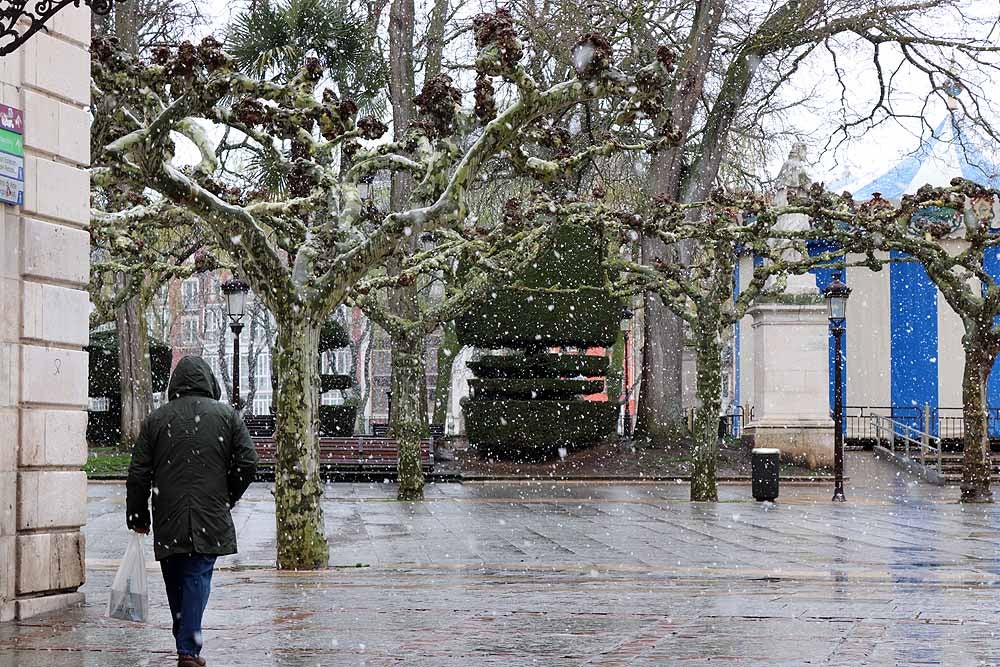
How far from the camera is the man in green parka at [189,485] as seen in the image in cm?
712

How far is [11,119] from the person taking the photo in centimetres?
953

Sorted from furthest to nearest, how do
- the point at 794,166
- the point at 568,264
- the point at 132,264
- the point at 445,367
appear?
the point at 445,367 → the point at 794,166 → the point at 568,264 → the point at 132,264

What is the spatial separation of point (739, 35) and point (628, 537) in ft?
62.6

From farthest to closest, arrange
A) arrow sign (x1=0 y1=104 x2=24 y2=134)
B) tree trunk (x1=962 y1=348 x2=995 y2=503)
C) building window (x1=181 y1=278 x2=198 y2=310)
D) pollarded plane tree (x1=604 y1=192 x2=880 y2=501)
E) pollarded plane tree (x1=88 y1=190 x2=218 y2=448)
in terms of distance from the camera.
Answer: building window (x1=181 y1=278 x2=198 y2=310) → tree trunk (x1=962 y1=348 x2=995 y2=503) → pollarded plane tree (x1=604 y1=192 x2=880 y2=501) → pollarded plane tree (x1=88 y1=190 x2=218 y2=448) → arrow sign (x1=0 y1=104 x2=24 y2=134)

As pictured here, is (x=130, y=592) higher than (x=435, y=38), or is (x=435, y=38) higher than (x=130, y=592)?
(x=435, y=38)

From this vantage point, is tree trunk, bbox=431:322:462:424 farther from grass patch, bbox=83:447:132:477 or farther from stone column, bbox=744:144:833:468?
stone column, bbox=744:144:833:468

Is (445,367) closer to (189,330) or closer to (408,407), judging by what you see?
(408,407)

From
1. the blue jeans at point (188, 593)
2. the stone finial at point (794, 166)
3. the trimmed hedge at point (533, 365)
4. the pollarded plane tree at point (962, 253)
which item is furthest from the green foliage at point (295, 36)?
the blue jeans at point (188, 593)

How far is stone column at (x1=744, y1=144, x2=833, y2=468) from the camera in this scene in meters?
32.8

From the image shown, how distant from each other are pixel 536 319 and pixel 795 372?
6.13 meters

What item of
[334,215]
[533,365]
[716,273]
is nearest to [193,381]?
[334,215]

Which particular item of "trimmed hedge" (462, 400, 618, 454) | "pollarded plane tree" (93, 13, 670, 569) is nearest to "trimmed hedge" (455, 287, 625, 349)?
"trimmed hedge" (462, 400, 618, 454)

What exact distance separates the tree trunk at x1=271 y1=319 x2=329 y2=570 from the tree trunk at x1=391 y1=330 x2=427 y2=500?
32.5 feet

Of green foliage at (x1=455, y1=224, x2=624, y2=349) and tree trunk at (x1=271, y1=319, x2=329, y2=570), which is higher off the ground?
green foliage at (x1=455, y1=224, x2=624, y2=349)
